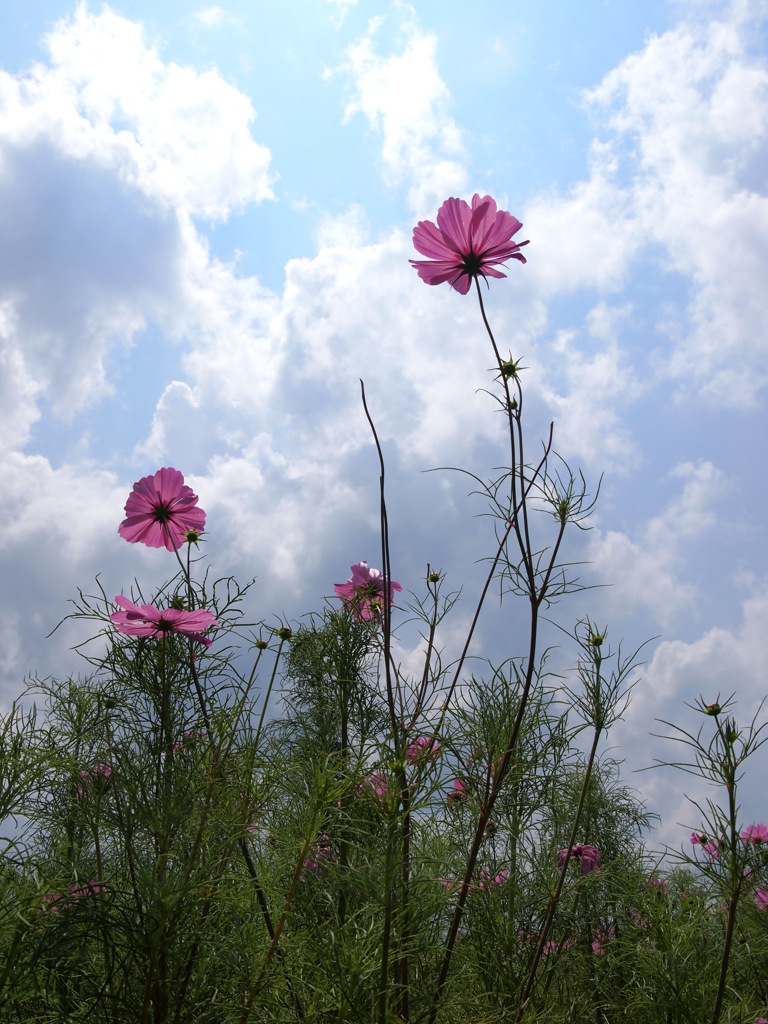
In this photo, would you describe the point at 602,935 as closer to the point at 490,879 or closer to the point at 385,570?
the point at 490,879

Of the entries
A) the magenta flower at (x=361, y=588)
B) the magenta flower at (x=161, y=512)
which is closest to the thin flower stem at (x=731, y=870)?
the magenta flower at (x=361, y=588)

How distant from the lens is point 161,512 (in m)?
1.65

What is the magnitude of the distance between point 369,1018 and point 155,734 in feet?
1.98

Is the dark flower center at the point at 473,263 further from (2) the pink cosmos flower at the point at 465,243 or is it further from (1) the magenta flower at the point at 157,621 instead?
(1) the magenta flower at the point at 157,621

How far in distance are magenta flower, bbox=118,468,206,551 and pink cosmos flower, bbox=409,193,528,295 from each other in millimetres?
735

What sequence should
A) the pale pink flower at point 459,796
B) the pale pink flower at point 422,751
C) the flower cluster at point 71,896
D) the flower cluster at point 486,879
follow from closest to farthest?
the flower cluster at point 71,896 < the pale pink flower at point 422,751 < the pale pink flower at point 459,796 < the flower cluster at point 486,879

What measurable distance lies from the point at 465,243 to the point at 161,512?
0.90m

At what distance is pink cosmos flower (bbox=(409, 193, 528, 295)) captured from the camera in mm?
1336

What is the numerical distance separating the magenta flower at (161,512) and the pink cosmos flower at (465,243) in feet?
2.41

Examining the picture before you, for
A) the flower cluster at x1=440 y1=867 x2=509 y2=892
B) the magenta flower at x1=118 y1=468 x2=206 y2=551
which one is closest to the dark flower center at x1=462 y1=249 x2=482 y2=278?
the magenta flower at x1=118 y1=468 x2=206 y2=551

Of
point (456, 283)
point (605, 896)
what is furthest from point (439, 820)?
point (605, 896)

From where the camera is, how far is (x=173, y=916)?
41.9 inches

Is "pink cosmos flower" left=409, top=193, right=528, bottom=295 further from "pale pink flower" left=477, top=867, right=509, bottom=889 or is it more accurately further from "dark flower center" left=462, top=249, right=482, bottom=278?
"pale pink flower" left=477, top=867, right=509, bottom=889

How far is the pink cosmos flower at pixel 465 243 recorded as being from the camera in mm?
1336
